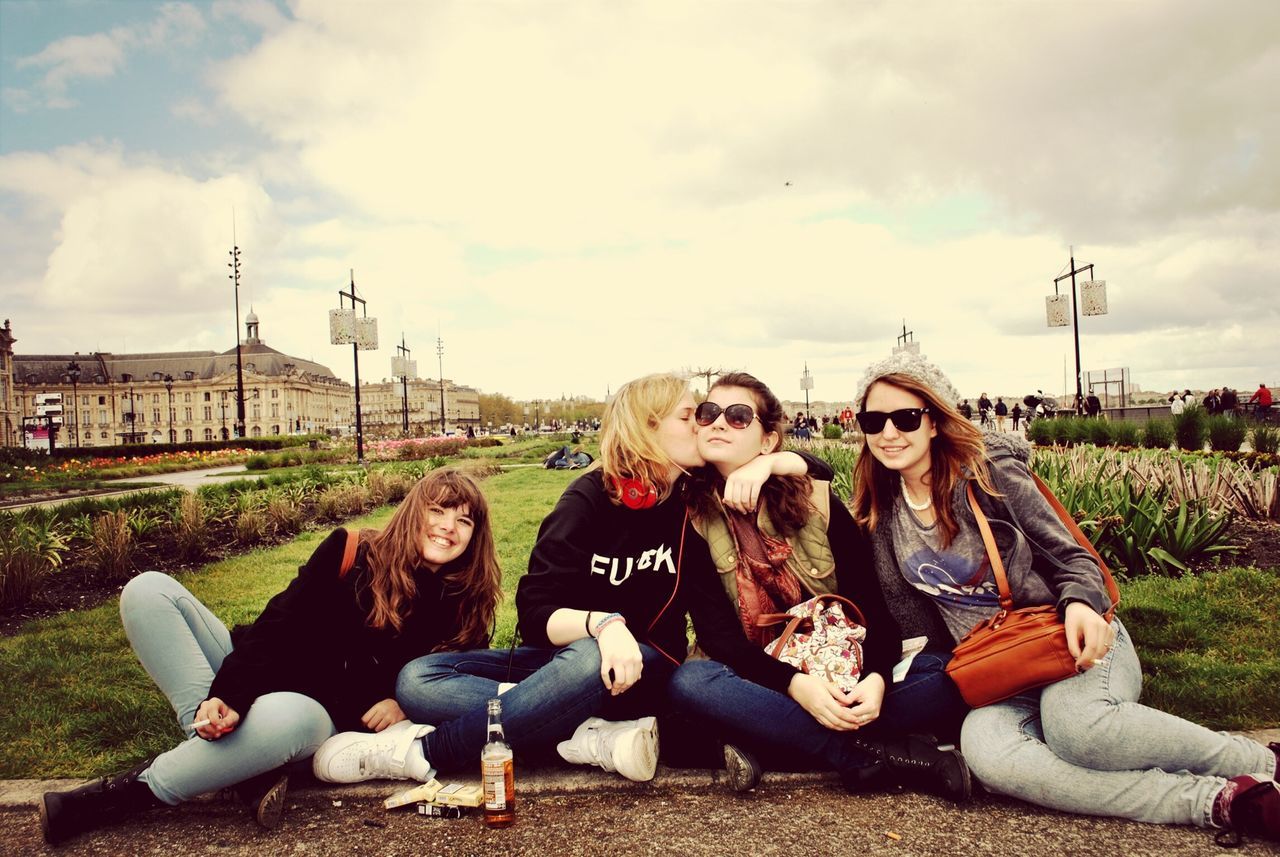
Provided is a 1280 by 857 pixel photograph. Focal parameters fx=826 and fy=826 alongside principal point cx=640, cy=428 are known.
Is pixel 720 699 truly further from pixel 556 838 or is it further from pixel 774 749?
pixel 556 838

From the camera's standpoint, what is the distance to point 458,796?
272 centimetres

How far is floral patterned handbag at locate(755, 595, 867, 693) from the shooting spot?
2885 mm

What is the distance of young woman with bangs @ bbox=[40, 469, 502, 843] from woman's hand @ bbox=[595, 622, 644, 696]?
711 mm

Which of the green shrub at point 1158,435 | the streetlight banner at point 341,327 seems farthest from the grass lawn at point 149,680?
the streetlight banner at point 341,327

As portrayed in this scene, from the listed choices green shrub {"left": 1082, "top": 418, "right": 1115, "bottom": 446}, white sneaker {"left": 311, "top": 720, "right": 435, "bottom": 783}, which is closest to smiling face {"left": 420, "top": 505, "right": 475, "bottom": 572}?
white sneaker {"left": 311, "top": 720, "right": 435, "bottom": 783}

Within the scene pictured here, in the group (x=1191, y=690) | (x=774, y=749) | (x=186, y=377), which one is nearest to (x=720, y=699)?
(x=774, y=749)

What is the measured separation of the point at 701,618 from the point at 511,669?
0.79 m

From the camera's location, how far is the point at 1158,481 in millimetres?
6945

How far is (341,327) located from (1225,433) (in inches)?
816

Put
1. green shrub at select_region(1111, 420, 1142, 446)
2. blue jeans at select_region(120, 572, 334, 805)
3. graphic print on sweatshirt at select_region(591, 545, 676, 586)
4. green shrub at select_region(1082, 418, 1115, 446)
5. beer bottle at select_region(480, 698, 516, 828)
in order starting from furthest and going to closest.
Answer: green shrub at select_region(1082, 418, 1115, 446) → green shrub at select_region(1111, 420, 1142, 446) → graphic print on sweatshirt at select_region(591, 545, 676, 586) → blue jeans at select_region(120, 572, 334, 805) → beer bottle at select_region(480, 698, 516, 828)

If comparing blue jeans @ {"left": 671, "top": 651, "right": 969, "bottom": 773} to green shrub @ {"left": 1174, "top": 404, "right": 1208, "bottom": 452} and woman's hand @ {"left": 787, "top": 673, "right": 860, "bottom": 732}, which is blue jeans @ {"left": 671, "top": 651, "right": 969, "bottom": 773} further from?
green shrub @ {"left": 1174, "top": 404, "right": 1208, "bottom": 452}

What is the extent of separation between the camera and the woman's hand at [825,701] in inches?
107

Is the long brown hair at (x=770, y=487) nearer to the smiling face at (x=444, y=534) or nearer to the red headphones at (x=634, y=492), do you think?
the red headphones at (x=634, y=492)


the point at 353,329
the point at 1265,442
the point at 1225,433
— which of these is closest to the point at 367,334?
the point at 353,329
